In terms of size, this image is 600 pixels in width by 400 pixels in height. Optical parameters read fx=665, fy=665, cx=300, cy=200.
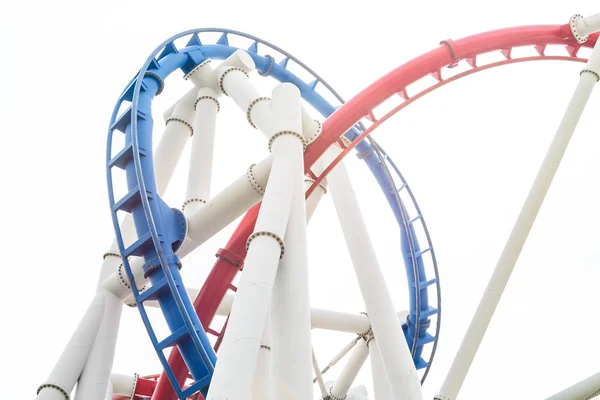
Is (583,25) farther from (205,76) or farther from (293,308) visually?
(293,308)

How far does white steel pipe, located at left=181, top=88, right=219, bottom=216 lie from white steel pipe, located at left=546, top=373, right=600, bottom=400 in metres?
6.40

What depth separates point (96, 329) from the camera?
30.0ft

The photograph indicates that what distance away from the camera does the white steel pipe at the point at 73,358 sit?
27.9 feet

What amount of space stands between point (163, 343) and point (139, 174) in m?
2.23

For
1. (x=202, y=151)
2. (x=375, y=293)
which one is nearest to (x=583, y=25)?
(x=375, y=293)

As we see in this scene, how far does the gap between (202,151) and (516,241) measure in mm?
5361

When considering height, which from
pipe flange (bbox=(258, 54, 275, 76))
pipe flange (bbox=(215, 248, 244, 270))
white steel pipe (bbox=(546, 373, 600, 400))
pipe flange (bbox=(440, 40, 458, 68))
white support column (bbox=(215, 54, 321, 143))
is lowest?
white steel pipe (bbox=(546, 373, 600, 400))

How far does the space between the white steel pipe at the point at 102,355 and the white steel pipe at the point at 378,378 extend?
478cm

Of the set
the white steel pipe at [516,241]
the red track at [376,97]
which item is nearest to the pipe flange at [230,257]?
the red track at [376,97]

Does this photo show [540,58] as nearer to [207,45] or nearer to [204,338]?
[207,45]

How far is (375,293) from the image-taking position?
9984 mm

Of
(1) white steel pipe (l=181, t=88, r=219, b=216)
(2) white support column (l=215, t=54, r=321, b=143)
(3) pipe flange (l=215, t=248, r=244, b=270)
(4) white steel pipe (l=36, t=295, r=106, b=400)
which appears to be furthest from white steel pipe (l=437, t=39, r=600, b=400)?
(1) white steel pipe (l=181, t=88, r=219, b=216)

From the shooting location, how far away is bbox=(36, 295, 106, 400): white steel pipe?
8.49 meters

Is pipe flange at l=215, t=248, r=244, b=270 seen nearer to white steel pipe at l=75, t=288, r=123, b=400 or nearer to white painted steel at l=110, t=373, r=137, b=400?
white steel pipe at l=75, t=288, r=123, b=400
